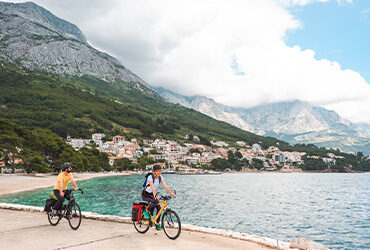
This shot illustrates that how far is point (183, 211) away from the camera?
105ft

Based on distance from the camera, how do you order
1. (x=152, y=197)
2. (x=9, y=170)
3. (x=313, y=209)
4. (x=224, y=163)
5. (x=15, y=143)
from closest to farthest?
(x=152, y=197)
(x=313, y=209)
(x=15, y=143)
(x=9, y=170)
(x=224, y=163)

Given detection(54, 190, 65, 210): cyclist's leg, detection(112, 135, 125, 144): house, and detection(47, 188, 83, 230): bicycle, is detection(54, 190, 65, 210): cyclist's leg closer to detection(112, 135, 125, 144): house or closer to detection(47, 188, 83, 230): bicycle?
detection(47, 188, 83, 230): bicycle

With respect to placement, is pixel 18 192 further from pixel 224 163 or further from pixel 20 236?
pixel 224 163

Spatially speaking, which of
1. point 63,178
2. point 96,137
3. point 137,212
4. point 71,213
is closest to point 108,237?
point 137,212

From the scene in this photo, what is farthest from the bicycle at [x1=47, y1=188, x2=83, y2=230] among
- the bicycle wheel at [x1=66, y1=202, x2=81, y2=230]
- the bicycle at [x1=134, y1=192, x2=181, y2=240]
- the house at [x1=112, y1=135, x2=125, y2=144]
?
the house at [x1=112, y1=135, x2=125, y2=144]

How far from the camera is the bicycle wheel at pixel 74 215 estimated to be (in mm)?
11266

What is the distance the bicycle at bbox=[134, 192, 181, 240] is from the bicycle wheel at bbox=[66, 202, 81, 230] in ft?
8.21

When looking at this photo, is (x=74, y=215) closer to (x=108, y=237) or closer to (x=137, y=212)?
(x=108, y=237)

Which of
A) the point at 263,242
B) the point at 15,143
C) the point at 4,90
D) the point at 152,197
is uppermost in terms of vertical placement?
the point at 4,90

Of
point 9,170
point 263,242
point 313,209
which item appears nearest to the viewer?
point 263,242

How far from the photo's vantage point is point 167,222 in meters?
10.3

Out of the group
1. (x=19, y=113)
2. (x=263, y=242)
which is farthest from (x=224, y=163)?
(x=263, y=242)

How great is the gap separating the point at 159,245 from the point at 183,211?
23619 millimetres

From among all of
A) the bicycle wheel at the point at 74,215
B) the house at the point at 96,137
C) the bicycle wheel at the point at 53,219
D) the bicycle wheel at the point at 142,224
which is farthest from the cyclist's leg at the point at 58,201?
the house at the point at 96,137
